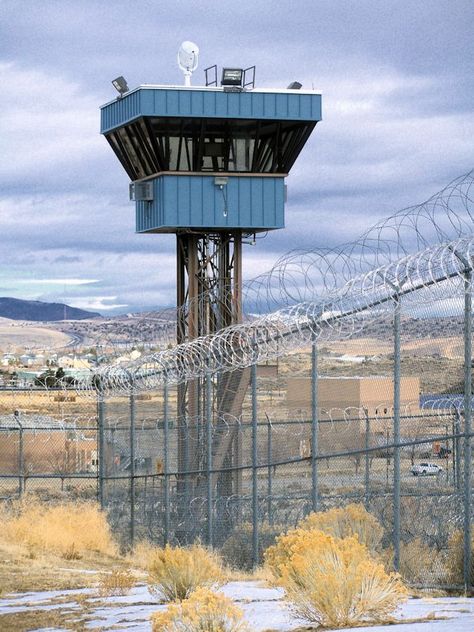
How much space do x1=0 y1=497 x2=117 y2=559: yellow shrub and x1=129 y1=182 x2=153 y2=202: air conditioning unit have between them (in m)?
8.80

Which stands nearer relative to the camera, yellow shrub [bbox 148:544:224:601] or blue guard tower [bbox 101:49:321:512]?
yellow shrub [bbox 148:544:224:601]

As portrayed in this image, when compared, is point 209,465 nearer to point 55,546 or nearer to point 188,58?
point 55,546

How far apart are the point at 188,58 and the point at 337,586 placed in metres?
19.9

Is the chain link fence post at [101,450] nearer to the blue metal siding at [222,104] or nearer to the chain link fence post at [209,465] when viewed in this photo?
the chain link fence post at [209,465]

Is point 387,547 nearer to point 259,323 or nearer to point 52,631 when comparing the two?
point 259,323

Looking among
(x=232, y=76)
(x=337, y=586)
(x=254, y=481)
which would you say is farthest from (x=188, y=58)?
(x=337, y=586)

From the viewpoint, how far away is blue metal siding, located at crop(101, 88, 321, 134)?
92.8 ft

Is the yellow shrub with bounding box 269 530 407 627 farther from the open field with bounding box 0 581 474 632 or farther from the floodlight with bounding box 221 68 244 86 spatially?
the floodlight with bounding box 221 68 244 86

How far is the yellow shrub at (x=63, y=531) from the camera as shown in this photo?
21062 millimetres

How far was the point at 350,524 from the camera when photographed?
14422 millimetres

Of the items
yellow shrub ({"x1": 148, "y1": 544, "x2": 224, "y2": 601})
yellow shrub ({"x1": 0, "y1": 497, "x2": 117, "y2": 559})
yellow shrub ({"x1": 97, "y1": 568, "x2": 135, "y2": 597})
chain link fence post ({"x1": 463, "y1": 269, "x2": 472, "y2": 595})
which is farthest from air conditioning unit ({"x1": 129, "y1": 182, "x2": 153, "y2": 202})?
chain link fence post ({"x1": 463, "y1": 269, "x2": 472, "y2": 595})

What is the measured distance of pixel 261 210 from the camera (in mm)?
29203

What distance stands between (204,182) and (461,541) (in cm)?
1672

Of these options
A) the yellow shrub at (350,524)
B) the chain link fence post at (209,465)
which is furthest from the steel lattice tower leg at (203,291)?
the yellow shrub at (350,524)
